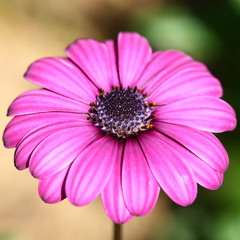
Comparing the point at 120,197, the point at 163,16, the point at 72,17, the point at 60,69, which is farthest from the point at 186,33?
the point at 120,197

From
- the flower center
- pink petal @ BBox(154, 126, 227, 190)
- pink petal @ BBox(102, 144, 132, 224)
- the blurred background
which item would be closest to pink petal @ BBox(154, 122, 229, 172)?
pink petal @ BBox(154, 126, 227, 190)

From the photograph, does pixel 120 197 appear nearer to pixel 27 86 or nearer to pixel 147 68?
pixel 147 68

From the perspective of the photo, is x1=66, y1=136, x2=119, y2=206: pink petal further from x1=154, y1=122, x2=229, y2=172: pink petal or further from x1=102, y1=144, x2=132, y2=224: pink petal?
x1=154, y1=122, x2=229, y2=172: pink petal

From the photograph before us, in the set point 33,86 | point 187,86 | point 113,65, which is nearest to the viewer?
point 187,86

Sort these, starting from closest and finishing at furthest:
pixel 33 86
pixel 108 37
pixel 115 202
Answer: pixel 115 202
pixel 33 86
pixel 108 37

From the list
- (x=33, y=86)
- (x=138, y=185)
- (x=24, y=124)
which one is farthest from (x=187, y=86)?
(x=33, y=86)

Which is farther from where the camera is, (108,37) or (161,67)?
(108,37)

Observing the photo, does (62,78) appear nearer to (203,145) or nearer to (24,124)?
(24,124)
